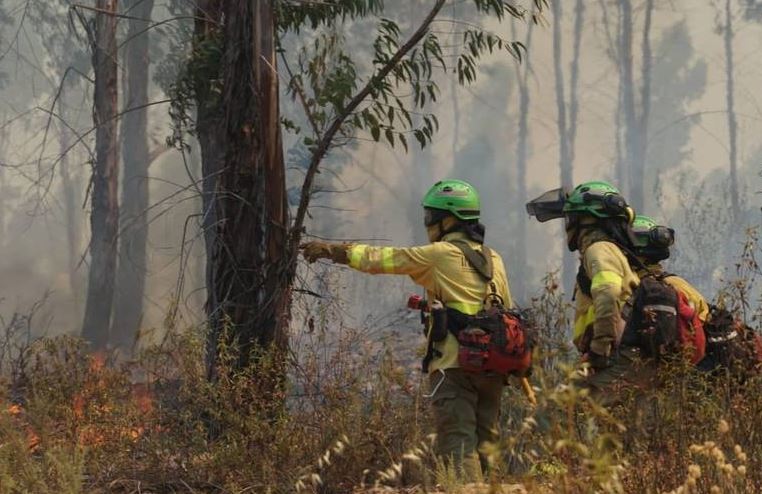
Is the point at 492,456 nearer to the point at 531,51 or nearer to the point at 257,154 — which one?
the point at 257,154

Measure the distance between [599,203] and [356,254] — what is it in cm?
147

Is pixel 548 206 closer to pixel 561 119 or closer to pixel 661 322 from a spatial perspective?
pixel 661 322

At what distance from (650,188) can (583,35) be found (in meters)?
6.13

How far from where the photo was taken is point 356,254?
555cm

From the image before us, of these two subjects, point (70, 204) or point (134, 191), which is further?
point (70, 204)

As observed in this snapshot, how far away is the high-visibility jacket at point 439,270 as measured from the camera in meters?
5.50

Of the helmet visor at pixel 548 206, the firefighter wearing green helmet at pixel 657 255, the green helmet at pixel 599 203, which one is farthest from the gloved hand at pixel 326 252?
the firefighter wearing green helmet at pixel 657 255

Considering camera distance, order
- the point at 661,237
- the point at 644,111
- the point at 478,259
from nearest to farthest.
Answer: the point at 478,259
the point at 661,237
the point at 644,111

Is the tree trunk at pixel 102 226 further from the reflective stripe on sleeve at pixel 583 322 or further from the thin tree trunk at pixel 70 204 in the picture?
the thin tree trunk at pixel 70 204

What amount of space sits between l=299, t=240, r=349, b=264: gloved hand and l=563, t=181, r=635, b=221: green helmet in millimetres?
1414

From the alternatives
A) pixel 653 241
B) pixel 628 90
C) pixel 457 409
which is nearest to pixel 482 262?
pixel 457 409

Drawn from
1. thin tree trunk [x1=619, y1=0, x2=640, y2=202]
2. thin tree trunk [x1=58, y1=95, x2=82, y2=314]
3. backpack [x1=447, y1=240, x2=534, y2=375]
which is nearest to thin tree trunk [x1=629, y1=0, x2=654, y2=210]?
thin tree trunk [x1=619, y1=0, x2=640, y2=202]

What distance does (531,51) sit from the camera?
127 feet

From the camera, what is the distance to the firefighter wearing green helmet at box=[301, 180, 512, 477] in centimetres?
547
